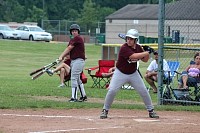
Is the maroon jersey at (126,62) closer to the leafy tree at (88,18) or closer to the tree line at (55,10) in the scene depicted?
the leafy tree at (88,18)

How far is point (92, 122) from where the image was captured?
11.8m

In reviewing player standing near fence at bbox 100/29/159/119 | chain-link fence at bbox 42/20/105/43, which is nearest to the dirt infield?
player standing near fence at bbox 100/29/159/119

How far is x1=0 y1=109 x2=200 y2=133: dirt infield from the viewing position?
10.8 metres

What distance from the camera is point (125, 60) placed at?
1225 centimetres

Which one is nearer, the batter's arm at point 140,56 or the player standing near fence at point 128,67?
the batter's arm at point 140,56

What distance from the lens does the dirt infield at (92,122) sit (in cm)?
1079

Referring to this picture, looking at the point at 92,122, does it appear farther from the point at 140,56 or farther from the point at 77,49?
the point at 77,49

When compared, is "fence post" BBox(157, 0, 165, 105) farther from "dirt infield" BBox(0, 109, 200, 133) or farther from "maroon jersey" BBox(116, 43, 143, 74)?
"maroon jersey" BBox(116, 43, 143, 74)

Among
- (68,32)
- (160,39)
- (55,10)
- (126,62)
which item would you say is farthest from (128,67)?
(55,10)

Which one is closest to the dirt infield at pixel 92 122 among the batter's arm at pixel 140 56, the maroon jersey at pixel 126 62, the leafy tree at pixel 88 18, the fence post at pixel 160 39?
the maroon jersey at pixel 126 62

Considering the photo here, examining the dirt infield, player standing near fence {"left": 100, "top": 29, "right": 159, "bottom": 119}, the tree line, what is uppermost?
the tree line

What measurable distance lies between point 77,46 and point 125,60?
3584mm

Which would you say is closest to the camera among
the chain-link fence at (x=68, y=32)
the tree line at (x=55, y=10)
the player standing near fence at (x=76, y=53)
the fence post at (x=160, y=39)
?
the fence post at (x=160, y=39)

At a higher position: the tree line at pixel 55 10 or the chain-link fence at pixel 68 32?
the tree line at pixel 55 10
